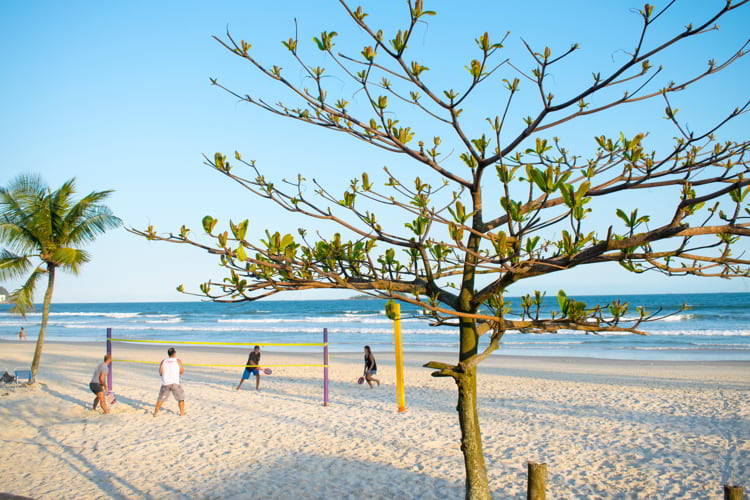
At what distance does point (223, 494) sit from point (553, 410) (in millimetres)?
5777

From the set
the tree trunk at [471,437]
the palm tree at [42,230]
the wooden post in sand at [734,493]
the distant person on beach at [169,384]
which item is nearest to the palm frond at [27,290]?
the palm tree at [42,230]

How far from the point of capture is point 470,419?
348 centimetres

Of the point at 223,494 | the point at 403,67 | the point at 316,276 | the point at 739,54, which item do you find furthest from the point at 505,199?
the point at 223,494

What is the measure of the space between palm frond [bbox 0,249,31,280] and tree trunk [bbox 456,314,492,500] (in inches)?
450

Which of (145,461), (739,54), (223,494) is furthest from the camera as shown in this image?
(145,461)

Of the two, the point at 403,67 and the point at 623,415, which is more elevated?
the point at 403,67

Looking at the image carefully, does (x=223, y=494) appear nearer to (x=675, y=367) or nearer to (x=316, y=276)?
(x=316, y=276)

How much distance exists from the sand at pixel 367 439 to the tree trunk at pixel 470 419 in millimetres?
1972

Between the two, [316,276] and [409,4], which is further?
[316,276]

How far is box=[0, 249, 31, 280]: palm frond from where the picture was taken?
1159 centimetres

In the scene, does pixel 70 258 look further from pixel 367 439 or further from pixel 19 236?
pixel 367 439

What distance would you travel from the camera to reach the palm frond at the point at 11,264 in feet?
38.0

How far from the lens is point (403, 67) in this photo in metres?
2.85

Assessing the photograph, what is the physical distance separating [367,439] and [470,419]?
4.22 metres
